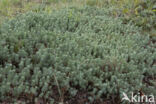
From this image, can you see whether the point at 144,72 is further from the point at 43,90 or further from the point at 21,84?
the point at 21,84

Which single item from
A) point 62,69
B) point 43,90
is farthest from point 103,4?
point 43,90

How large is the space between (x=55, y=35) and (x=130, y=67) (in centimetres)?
176

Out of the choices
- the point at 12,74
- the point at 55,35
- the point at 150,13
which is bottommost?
the point at 12,74

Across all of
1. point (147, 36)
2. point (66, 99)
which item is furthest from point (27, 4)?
point (66, 99)

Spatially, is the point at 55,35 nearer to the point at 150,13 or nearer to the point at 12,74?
the point at 12,74

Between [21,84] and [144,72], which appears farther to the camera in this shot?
[144,72]

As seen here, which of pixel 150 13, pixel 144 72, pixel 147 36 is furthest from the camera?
pixel 150 13

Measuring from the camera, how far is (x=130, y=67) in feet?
13.5

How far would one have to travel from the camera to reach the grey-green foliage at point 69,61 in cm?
355

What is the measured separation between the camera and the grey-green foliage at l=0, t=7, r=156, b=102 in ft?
11.6

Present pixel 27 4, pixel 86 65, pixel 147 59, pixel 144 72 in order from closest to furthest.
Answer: pixel 86 65 < pixel 144 72 < pixel 147 59 < pixel 27 4

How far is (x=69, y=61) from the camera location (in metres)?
3.94

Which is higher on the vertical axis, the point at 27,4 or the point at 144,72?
the point at 27,4

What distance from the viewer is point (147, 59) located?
468 cm
